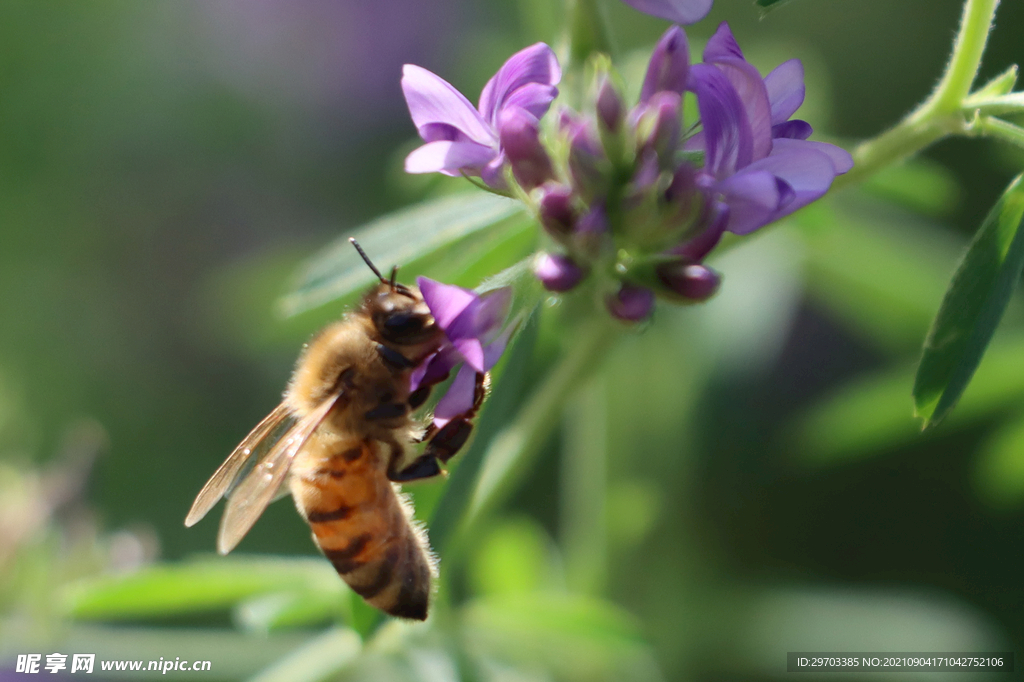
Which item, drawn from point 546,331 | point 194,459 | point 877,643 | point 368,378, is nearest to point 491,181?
point 368,378

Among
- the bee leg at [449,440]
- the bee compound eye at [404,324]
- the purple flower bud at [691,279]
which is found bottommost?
the bee leg at [449,440]

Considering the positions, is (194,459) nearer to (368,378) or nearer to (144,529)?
(144,529)

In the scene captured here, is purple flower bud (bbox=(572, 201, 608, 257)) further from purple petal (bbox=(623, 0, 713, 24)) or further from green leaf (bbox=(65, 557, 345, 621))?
green leaf (bbox=(65, 557, 345, 621))

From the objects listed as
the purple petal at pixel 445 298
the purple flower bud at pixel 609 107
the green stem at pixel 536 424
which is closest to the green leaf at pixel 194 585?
the green stem at pixel 536 424

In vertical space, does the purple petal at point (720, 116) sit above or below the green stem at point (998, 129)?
above

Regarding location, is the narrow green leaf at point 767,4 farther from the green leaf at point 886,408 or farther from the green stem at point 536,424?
the green leaf at point 886,408

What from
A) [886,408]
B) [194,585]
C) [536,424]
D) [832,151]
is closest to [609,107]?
[832,151]

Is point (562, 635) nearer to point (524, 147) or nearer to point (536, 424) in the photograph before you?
point (536, 424)
